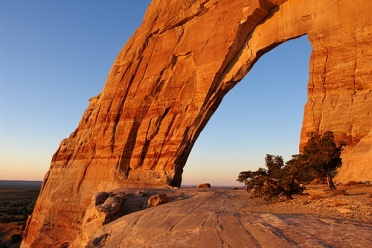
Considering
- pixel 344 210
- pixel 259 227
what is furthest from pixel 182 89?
pixel 259 227

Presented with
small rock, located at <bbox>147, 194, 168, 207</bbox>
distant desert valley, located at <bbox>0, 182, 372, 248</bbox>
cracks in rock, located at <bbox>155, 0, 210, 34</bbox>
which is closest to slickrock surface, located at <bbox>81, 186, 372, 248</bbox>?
distant desert valley, located at <bbox>0, 182, 372, 248</bbox>

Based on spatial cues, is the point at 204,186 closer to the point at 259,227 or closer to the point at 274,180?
the point at 274,180

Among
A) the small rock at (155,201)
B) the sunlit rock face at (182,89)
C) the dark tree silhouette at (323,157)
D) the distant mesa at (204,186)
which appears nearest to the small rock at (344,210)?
the dark tree silhouette at (323,157)

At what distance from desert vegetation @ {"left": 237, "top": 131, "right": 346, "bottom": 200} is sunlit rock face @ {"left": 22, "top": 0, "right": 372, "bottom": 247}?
11.0 ft

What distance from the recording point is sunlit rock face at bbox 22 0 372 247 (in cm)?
2066

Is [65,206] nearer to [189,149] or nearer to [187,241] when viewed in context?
[189,149]

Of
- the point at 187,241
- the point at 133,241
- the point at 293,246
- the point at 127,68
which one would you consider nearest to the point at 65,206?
the point at 127,68

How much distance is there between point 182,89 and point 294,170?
15.2 m

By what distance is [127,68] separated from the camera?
1272 inches

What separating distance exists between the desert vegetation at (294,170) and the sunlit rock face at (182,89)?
3.36 meters

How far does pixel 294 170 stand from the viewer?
14734 millimetres

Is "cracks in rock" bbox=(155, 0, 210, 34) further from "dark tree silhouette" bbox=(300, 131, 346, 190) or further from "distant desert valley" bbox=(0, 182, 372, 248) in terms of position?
"distant desert valley" bbox=(0, 182, 372, 248)

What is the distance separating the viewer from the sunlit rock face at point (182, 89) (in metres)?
20.7

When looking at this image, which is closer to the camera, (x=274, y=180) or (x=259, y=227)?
(x=259, y=227)
